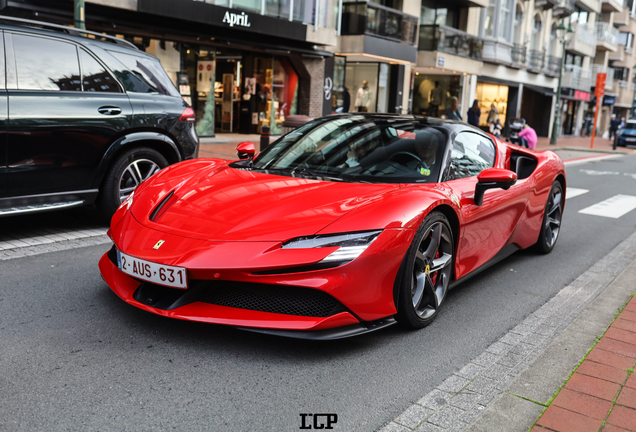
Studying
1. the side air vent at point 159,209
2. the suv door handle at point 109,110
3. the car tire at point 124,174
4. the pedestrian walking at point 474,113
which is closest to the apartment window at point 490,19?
the pedestrian walking at point 474,113

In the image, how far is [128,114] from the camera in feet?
18.8

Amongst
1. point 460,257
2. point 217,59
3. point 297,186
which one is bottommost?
point 460,257

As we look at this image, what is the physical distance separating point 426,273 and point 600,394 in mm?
1138

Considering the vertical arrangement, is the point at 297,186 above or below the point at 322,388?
above

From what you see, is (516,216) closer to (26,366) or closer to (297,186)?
(297,186)

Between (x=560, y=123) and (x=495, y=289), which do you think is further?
(x=560, y=123)

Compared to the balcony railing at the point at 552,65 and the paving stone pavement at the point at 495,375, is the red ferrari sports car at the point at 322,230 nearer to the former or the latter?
the paving stone pavement at the point at 495,375

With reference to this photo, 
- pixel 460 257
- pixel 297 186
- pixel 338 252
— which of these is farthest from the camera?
pixel 460 257

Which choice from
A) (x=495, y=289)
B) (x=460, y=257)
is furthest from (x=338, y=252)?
(x=495, y=289)

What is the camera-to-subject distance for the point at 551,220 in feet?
19.7

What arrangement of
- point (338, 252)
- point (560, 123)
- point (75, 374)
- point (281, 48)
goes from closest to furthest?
point (75, 374)
point (338, 252)
point (281, 48)
point (560, 123)

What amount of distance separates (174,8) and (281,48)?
16.3 ft

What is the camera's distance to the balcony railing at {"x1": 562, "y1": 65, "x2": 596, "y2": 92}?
4729 cm

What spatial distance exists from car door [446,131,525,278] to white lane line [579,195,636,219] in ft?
15.4
